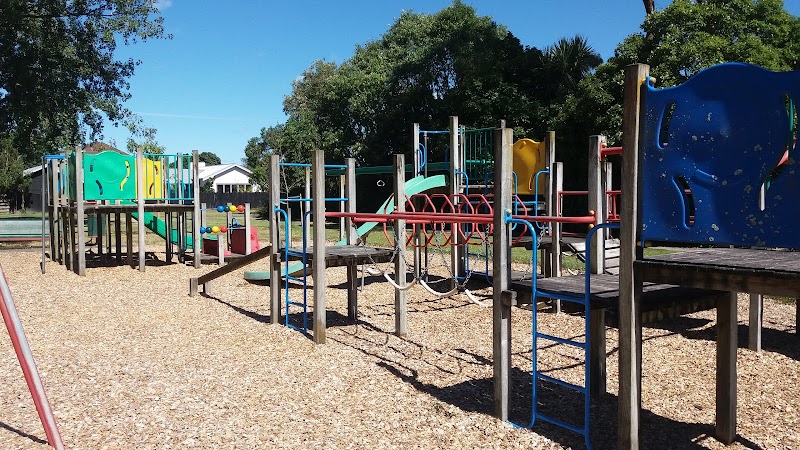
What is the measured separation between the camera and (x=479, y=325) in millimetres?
8555

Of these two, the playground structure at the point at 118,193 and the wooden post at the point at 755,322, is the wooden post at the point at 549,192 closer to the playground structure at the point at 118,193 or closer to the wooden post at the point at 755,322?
the wooden post at the point at 755,322

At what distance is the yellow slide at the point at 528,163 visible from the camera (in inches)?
459

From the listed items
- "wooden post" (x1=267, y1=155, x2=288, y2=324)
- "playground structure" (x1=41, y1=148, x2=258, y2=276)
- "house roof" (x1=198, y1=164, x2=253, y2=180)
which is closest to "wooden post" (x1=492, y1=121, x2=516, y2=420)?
"wooden post" (x1=267, y1=155, x2=288, y2=324)

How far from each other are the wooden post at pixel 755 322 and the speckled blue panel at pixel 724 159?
3608 mm

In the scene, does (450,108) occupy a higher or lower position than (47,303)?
higher

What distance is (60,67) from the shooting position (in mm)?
21078

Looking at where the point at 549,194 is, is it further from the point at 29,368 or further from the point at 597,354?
the point at 29,368

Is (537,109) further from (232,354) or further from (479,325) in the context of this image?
(232,354)

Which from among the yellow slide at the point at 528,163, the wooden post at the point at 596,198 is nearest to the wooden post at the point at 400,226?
the wooden post at the point at 596,198

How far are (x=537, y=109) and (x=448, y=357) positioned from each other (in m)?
19.8

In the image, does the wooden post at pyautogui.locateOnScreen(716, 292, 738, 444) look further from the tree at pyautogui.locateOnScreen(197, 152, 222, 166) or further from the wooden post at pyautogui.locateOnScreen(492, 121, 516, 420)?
the tree at pyautogui.locateOnScreen(197, 152, 222, 166)

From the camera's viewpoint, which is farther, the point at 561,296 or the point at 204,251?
the point at 204,251

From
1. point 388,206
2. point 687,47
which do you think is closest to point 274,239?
point 388,206

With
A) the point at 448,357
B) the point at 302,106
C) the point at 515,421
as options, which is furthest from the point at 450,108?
the point at 302,106
